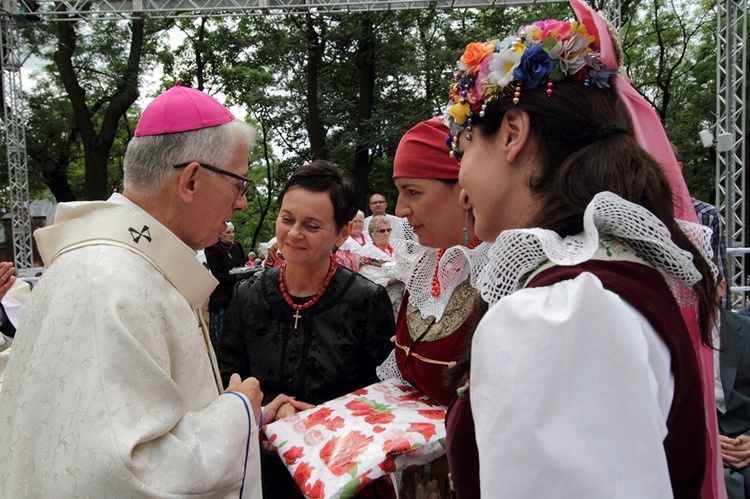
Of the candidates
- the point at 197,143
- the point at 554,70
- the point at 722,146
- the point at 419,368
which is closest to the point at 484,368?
the point at 554,70

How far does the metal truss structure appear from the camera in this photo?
899 centimetres

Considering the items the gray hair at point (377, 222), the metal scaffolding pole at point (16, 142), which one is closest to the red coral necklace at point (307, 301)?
the gray hair at point (377, 222)

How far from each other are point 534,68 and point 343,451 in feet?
3.75

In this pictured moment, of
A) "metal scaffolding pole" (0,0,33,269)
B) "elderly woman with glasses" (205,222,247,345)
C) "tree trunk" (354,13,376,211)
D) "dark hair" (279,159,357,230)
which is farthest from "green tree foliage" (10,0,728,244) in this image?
"dark hair" (279,159,357,230)

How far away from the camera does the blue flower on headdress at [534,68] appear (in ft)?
3.94

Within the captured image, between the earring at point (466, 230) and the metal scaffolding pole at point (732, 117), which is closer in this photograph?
the earring at point (466, 230)

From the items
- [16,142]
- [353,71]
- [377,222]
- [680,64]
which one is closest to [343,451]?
[377,222]

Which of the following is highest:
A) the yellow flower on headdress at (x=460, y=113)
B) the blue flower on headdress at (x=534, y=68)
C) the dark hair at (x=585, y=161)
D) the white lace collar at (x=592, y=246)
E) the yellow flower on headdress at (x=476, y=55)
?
the yellow flower on headdress at (x=476, y=55)

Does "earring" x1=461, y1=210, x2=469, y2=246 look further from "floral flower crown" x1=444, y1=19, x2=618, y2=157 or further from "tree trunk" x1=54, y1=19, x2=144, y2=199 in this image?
"tree trunk" x1=54, y1=19, x2=144, y2=199

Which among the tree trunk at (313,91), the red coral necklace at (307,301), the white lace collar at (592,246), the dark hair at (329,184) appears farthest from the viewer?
the tree trunk at (313,91)

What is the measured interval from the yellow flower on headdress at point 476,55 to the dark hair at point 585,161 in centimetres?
17

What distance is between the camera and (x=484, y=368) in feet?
2.96

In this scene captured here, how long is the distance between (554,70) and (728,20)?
9.68 m

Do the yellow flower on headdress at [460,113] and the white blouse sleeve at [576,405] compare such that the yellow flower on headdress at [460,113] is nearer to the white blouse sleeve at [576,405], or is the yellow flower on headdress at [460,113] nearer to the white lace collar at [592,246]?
the white lace collar at [592,246]
